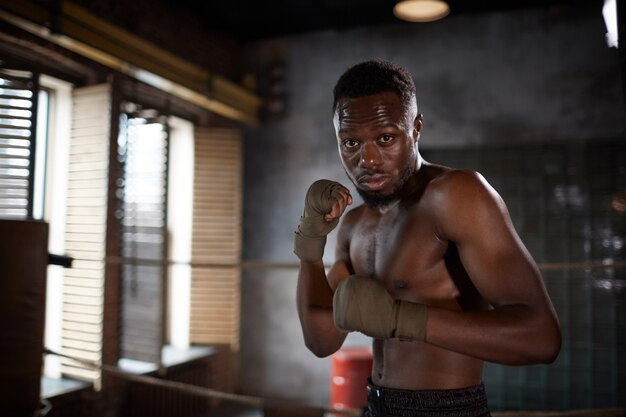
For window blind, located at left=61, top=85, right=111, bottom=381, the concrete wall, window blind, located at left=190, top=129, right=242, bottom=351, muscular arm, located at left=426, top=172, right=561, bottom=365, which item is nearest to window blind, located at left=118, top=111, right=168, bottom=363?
window blind, located at left=61, top=85, right=111, bottom=381

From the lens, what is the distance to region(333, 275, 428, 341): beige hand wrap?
992 millimetres

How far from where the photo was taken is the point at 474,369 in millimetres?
1255

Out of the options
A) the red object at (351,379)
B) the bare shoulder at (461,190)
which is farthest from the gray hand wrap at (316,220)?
the red object at (351,379)

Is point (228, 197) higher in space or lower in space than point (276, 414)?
higher

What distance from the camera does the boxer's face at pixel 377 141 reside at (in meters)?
1.25

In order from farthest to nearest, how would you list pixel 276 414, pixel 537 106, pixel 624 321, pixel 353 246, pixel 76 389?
pixel 537 106
pixel 624 321
pixel 76 389
pixel 353 246
pixel 276 414

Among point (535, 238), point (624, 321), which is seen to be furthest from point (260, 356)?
point (624, 321)

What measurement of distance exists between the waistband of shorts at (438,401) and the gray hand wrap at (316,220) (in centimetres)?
41

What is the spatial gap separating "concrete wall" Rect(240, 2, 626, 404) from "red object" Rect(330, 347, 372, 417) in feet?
3.55

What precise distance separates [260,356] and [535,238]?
9.31ft

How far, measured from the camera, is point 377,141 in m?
1.25

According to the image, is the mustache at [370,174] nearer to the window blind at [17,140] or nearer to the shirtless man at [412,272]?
the shirtless man at [412,272]

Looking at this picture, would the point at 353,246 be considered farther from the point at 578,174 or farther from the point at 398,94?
the point at 578,174

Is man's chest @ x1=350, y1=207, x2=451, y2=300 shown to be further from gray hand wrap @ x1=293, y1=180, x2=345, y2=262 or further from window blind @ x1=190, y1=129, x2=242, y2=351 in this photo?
window blind @ x1=190, y1=129, x2=242, y2=351
